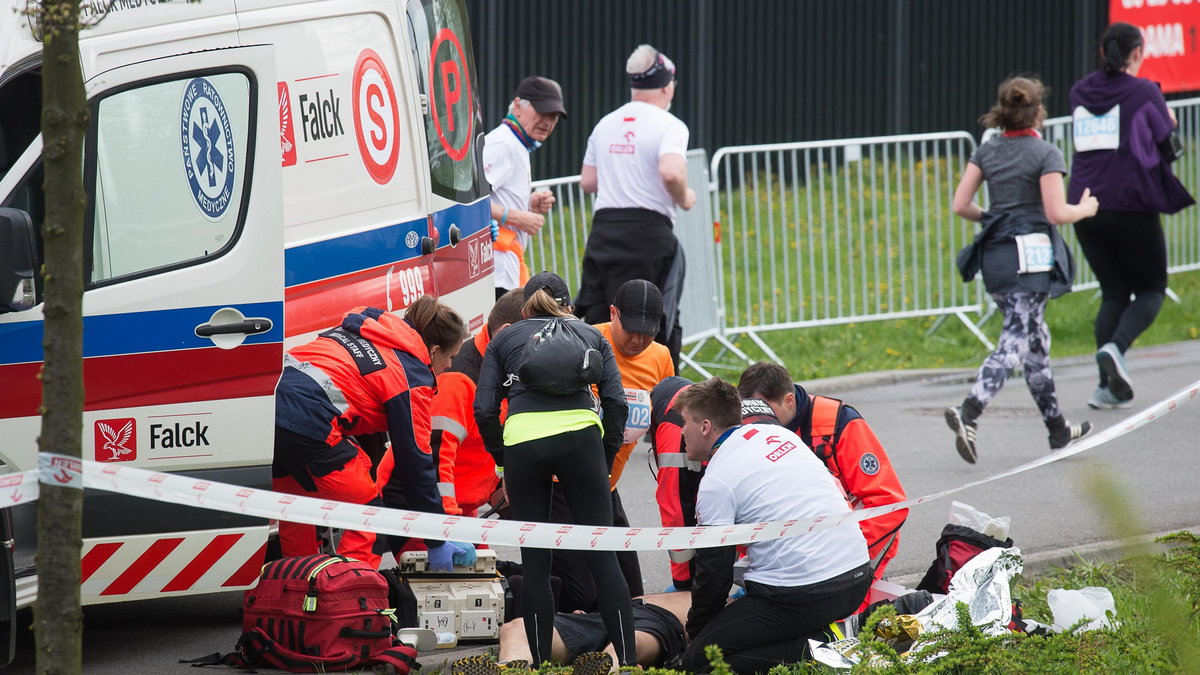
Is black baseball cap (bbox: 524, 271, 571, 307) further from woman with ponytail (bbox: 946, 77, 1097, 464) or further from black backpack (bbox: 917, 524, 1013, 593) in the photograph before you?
woman with ponytail (bbox: 946, 77, 1097, 464)

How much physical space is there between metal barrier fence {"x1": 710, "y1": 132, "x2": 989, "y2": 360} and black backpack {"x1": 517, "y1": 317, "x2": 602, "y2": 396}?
597cm

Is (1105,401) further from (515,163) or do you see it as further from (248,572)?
(248,572)

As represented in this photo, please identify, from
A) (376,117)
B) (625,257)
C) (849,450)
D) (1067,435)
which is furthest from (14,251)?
(1067,435)

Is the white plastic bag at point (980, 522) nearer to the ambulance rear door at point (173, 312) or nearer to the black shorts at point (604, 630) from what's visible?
the black shorts at point (604, 630)

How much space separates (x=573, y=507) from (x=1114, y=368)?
531 centimetres

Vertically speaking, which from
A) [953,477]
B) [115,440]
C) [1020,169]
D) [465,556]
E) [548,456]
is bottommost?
[953,477]

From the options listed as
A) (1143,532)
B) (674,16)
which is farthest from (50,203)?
(674,16)

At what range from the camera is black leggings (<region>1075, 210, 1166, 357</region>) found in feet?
29.3

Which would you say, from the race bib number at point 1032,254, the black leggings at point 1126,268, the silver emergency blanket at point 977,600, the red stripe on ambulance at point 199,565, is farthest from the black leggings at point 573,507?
the black leggings at point 1126,268

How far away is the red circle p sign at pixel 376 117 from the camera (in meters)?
5.77

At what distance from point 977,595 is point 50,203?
10.2ft

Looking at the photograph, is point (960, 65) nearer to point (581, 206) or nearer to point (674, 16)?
point (674, 16)

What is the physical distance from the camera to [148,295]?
14.9 feet

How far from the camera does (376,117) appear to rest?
5.87m
